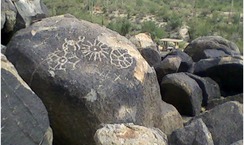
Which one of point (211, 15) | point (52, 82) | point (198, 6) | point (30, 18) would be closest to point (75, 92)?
point (52, 82)

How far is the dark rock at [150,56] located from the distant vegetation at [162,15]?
51.6 feet

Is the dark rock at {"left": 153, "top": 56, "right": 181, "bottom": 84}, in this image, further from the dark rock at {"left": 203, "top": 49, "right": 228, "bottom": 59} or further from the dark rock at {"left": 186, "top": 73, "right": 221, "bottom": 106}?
the dark rock at {"left": 203, "top": 49, "right": 228, "bottom": 59}

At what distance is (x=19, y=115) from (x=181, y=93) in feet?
11.1

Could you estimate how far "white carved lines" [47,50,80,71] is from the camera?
4.93 meters

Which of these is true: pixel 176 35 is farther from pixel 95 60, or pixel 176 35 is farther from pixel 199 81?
pixel 95 60

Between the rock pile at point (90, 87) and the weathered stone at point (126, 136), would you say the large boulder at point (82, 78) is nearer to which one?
the rock pile at point (90, 87)

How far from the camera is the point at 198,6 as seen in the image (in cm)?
3981

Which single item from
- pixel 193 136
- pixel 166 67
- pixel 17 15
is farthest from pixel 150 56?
pixel 193 136

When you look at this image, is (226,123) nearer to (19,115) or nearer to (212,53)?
(19,115)

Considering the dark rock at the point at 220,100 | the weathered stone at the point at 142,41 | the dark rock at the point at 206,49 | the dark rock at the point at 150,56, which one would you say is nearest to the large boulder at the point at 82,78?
the dark rock at the point at 220,100

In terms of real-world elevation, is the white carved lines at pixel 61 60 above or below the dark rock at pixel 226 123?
above

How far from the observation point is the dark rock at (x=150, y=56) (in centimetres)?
840

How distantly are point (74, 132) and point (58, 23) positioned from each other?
126cm

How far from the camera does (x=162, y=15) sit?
34.8 metres
